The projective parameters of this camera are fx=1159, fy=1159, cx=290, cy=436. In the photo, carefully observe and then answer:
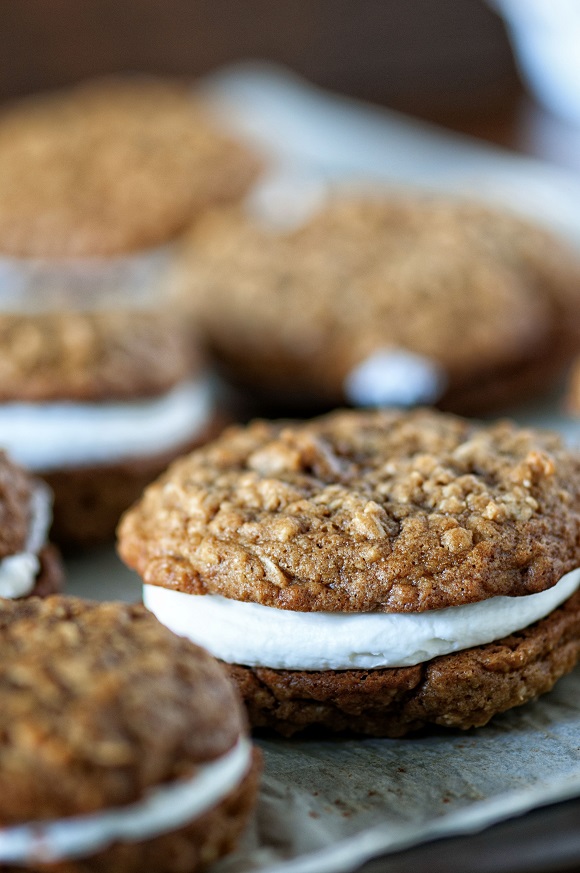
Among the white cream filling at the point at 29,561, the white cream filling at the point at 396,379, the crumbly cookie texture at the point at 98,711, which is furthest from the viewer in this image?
the white cream filling at the point at 396,379

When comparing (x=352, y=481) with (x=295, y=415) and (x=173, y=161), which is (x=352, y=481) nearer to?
(x=295, y=415)

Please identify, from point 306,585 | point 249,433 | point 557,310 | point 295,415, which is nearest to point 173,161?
point 295,415

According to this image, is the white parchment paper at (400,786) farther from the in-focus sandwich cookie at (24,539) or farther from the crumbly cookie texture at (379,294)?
the crumbly cookie texture at (379,294)

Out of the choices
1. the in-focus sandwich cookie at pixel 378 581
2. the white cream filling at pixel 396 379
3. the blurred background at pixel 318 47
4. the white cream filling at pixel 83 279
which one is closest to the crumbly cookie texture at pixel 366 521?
the in-focus sandwich cookie at pixel 378 581

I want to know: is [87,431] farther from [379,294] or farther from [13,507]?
[379,294]

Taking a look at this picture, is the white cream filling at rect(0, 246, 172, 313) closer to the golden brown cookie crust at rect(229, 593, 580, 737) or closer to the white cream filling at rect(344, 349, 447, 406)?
the white cream filling at rect(344, 349, 447, 406)

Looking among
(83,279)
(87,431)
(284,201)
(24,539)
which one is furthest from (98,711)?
(284,201)
